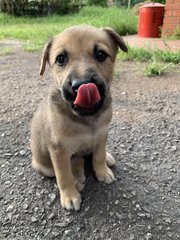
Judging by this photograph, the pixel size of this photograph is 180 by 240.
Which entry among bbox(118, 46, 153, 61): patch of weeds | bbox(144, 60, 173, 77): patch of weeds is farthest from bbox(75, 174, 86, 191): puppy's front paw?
bbox(118, 46, 153, 61): patch of weeds

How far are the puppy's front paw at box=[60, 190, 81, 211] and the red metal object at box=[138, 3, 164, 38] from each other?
6301mm

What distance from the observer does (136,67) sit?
542 centimetres

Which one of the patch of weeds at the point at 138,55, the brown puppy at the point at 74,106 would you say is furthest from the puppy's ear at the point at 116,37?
the patch of weeds at the point at 138,55

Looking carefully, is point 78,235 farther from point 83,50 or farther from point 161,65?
point 161,65

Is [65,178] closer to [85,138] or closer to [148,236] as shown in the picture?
[85,138]

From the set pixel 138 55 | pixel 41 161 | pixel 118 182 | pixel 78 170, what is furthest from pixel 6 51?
pixel 118 182

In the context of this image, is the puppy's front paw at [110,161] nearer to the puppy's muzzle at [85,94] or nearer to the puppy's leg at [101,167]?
the puppy's leg at [101,167]

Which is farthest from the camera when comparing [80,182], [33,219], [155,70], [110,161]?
[155,70]

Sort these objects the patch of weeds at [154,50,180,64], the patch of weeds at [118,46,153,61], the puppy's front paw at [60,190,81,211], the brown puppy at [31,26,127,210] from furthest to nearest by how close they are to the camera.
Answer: the patch of weeds at [118,46,153,61] < the patch of weeds at [154,50,180,64] < the puppy's front paw at [60,190,81,211] < the brown puppy at [31,26,127,210]

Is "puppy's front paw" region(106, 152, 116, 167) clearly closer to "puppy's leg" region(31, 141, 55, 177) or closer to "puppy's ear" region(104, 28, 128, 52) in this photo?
"puppy's leg" region(31, 141, 55, 177)

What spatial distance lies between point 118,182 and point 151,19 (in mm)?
6119

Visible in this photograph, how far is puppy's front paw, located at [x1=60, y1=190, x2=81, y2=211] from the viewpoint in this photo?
2.43m

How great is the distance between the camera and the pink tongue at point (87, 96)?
197 centimetres

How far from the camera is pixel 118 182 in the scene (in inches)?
107
